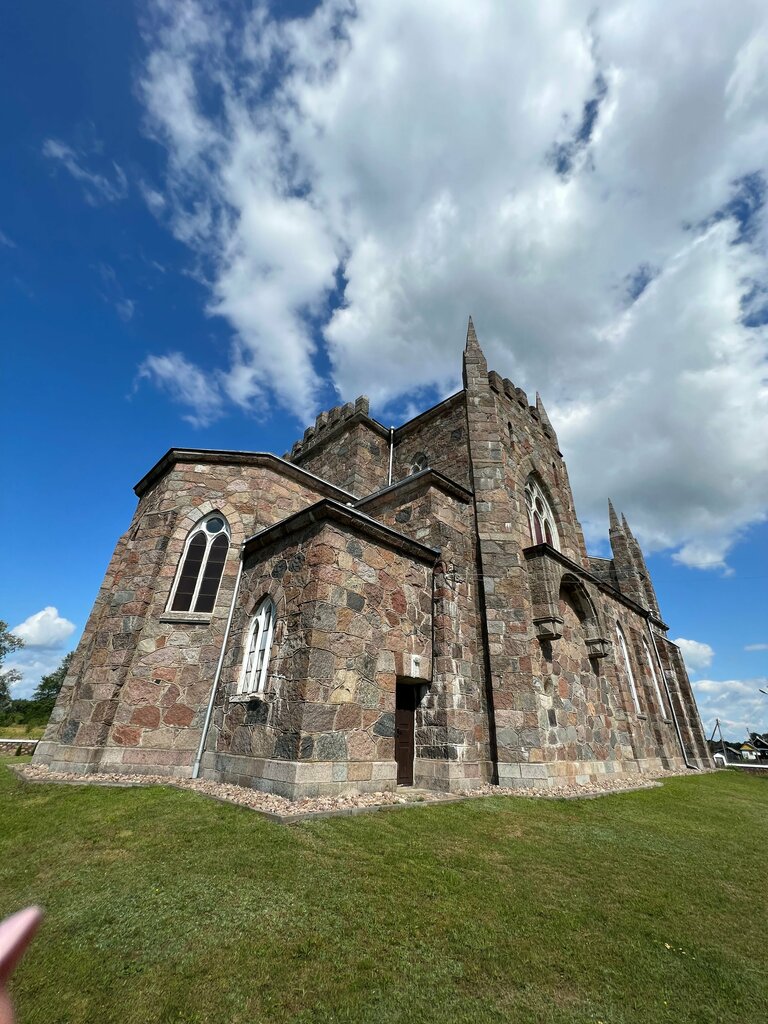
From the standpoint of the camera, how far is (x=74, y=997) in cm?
275

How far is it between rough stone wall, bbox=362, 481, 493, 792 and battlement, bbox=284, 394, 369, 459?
7088mm

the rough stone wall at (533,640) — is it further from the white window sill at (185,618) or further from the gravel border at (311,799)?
the white window sill at (185,618)

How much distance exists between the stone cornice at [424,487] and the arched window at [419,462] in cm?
338

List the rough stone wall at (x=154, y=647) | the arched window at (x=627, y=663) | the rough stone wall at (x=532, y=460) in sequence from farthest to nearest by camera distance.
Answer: the arched window at (x=627, y=663), the rough stone wall at (x=532, y=460), the rough stone wall at (x=154, y=647)

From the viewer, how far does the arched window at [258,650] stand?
28.3ft

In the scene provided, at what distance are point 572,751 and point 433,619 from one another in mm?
4643

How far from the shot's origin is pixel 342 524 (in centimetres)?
889

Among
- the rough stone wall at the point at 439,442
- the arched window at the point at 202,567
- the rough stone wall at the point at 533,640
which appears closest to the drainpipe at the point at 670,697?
the rough stone wall at the point at 533,640

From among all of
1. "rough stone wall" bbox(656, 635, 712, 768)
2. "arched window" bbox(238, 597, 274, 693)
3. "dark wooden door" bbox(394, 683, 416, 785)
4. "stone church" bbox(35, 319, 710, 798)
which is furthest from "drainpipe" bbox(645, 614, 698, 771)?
"arched window" bbox(238, 597, 274, 693)

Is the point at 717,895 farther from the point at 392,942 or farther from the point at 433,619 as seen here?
the point at 433,619

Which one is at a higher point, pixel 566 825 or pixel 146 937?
pixel 566 825

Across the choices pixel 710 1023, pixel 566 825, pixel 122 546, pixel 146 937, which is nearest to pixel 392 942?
pixel 146 937

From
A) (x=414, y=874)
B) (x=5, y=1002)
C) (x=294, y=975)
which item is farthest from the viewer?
(x=414, y=874)

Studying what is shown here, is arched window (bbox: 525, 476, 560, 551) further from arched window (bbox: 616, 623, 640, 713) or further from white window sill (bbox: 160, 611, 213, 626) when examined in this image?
white window sill (bbox: 160, 611, 213, 626)
